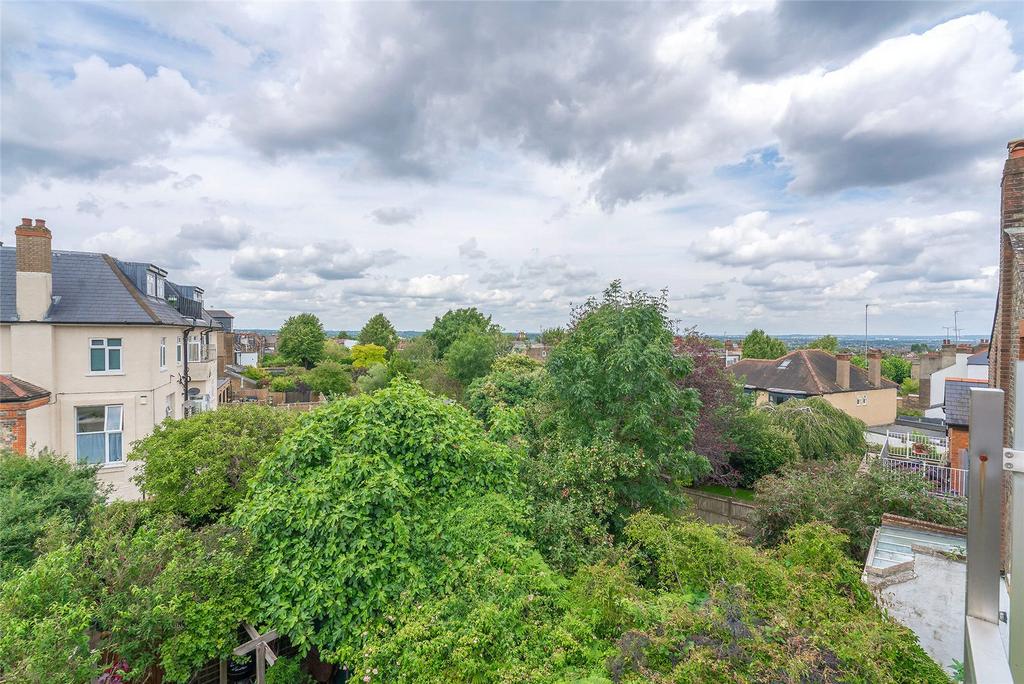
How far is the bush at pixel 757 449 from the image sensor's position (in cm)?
1773

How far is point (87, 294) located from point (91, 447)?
4757 millimetres

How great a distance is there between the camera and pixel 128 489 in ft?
47.5

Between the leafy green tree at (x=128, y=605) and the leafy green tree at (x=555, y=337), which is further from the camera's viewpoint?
the leafy green tree at (x=555, y=337)

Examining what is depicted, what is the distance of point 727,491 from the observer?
60.0 ft

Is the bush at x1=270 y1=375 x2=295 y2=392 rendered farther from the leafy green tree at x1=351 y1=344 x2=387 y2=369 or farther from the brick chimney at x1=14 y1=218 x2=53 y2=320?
the brick chimney at x1=14 y1=218 x2=53 y2=320

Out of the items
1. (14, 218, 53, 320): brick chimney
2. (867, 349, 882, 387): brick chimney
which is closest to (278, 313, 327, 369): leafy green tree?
(14, 218, 53, 320): brick chimney

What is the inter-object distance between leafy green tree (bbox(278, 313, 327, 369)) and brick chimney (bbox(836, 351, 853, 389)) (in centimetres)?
5036

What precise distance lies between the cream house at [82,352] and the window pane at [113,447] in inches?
0.9

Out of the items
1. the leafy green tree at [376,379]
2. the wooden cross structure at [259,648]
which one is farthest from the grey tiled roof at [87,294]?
the leafy green tree at [376,379]

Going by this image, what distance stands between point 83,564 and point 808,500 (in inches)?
533

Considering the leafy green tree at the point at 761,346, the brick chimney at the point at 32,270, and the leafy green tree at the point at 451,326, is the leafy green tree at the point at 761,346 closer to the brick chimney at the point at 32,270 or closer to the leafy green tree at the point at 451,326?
the leafy green tree at the point at 451,326

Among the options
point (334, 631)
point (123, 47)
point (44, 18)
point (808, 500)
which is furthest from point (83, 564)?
point (808, 500)

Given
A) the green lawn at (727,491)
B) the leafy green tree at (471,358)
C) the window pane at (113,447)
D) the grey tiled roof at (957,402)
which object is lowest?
the green lawn at (727,491)

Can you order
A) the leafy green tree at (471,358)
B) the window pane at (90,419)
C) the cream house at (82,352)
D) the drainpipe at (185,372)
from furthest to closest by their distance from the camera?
the leafy green tree at (471,358) → the drainpipe at (185,372) → the window pane at (90,419) → the cream house at (82,352)
